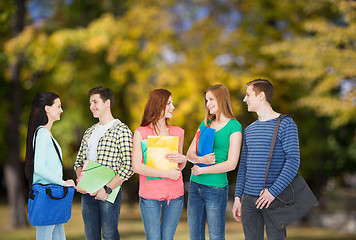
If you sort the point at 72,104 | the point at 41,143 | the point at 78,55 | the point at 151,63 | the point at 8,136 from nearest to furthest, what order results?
1. the point at 41,143
2. the point at 8,136
3. the point at 151,63
4. the point at 78,55
5. the point at 72,104

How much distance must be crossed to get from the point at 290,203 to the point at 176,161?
43.9 inches

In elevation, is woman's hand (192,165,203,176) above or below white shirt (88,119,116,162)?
below

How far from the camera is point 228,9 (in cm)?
1775

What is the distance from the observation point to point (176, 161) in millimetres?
4184

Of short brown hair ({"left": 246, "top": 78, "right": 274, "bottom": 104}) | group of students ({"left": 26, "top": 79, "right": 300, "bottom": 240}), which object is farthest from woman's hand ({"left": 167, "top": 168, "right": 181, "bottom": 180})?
short brown hair ({"left": 246, "top": 78, "right": 274, "bottom": 104})

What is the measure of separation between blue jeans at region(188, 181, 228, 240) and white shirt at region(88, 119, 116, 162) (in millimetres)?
1018

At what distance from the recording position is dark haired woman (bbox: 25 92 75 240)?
4121 mm

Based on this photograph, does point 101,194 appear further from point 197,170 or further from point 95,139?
point 197,170

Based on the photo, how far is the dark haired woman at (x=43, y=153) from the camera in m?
4.12

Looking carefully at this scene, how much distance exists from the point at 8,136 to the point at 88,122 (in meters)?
5.22

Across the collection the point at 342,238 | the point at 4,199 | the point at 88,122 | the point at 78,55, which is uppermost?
the point at 78,55

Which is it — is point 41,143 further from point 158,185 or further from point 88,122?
point 88,122

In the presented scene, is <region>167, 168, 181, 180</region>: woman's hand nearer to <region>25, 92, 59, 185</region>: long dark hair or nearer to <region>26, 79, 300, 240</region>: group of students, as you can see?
<region>26, 79, 300, 240</region>: group of students

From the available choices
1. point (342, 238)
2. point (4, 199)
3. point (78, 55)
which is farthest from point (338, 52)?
point (4, 199)
